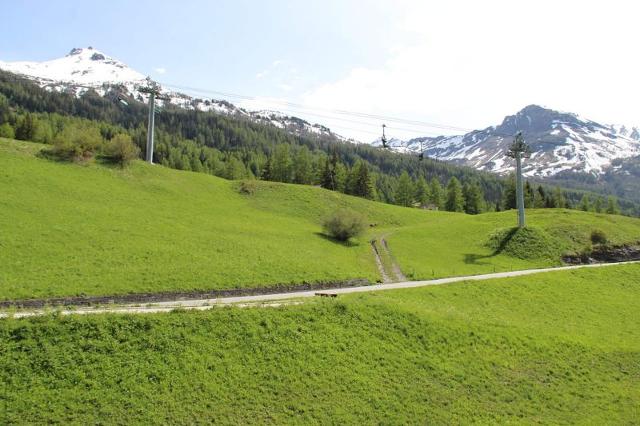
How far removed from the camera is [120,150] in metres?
64.1

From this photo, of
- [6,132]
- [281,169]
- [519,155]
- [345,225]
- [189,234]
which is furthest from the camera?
[281,169]

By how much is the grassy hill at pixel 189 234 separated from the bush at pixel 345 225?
1.83 m

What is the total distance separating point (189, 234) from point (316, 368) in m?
27.6

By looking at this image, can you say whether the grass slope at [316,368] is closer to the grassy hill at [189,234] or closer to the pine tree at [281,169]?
the grassy hill at [189,234]

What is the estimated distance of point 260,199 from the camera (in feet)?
241

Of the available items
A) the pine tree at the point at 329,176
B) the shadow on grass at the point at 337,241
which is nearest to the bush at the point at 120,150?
the shadow on grass at the point at 337,241

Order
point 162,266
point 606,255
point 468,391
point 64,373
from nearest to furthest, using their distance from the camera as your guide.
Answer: point 64,373
point 468,391
point 162,266
point 606,255

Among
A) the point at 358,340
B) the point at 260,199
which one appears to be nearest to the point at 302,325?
the point at 358,340

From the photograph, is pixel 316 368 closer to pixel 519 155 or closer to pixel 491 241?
pixel 491 241

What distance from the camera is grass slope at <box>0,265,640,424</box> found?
17766 millimetres

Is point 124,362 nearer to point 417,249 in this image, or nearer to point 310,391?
point 310,391

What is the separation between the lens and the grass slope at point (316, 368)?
17766 mm

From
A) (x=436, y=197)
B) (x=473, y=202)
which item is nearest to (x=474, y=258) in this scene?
(x=473, y=202)

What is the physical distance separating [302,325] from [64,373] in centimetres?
1180
